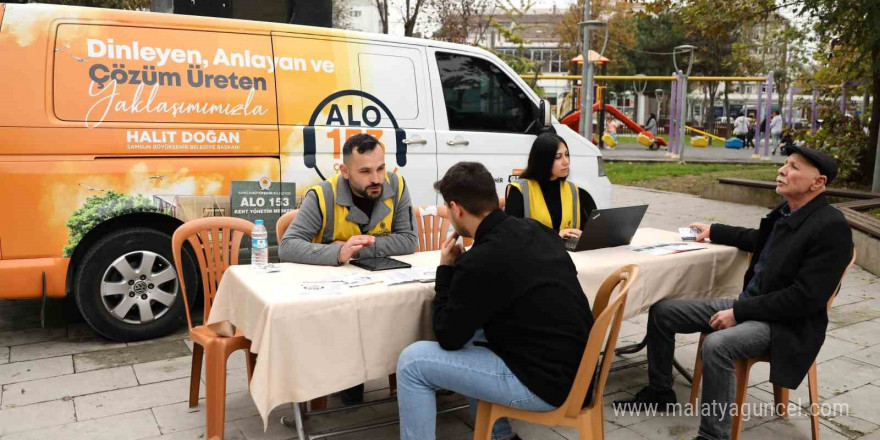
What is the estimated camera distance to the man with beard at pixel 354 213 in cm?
395

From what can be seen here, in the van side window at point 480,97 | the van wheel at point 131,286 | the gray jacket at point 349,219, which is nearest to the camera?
the gray jacket at point 349,219

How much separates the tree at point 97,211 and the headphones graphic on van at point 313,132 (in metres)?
1.21

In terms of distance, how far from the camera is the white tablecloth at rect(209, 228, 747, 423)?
293 cm

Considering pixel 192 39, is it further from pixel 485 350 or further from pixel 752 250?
pixel 752 250

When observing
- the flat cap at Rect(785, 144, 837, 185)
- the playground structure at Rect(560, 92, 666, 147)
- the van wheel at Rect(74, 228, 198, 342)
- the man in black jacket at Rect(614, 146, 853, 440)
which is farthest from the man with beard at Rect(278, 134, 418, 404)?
the playground structure at Rect(560, 92, 666, 147)

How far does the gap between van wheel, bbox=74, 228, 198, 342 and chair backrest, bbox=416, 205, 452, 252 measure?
166cm

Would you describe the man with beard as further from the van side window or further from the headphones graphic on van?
the van side window

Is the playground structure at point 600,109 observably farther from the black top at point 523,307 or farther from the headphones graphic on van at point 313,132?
the black top at point 523,307

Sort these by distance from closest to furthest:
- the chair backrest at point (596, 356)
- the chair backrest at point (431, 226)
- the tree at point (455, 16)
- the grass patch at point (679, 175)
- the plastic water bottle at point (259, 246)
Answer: the chair backrest at point (596, 356)
the plastic water bottle at point (259, 246)
the chair backrest at point (431, 226)
the grass patch at point (679, 175)
the tree at point (455, 16)

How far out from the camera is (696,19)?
13195 mm

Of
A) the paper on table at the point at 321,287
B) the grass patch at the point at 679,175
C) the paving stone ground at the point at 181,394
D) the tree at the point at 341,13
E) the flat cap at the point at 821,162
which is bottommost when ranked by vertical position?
the grass patch at the point at 679,175

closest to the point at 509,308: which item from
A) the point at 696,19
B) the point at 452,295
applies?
the point at 452,295

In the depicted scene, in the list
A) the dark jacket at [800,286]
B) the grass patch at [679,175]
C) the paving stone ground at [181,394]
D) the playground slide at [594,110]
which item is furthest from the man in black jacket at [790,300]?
the playground slide at [594,110]

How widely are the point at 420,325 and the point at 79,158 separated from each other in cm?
277
